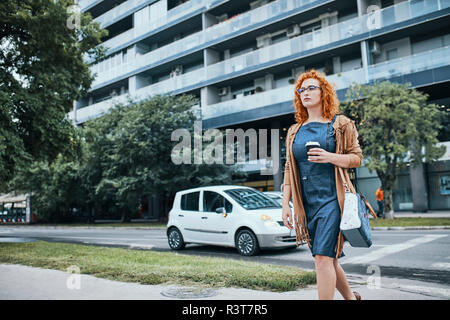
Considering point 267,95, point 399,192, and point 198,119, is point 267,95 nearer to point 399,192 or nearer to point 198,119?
point 198,119

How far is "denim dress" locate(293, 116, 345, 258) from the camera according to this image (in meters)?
3.02

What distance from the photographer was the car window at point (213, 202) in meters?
9.90

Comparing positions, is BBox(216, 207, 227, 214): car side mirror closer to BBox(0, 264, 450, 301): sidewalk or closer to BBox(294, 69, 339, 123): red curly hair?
BBox(0, 264, 450, 301): sidewalk

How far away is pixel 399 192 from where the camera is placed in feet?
78.5

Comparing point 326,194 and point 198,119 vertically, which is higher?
point 198,119

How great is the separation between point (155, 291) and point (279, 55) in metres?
22.3

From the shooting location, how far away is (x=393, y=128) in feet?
56.9

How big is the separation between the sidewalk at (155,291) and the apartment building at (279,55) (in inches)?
685

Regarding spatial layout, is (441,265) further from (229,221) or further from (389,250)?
(229,221)

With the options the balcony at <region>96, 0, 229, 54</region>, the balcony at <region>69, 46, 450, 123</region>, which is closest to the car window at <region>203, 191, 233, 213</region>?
the balcony at <region>69, 46, 450, 123</region>

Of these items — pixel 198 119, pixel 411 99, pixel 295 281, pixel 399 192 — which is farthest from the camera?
pixel 198 119

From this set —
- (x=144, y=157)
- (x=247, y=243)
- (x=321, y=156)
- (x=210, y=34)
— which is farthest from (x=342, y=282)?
(x=210, y=34)
